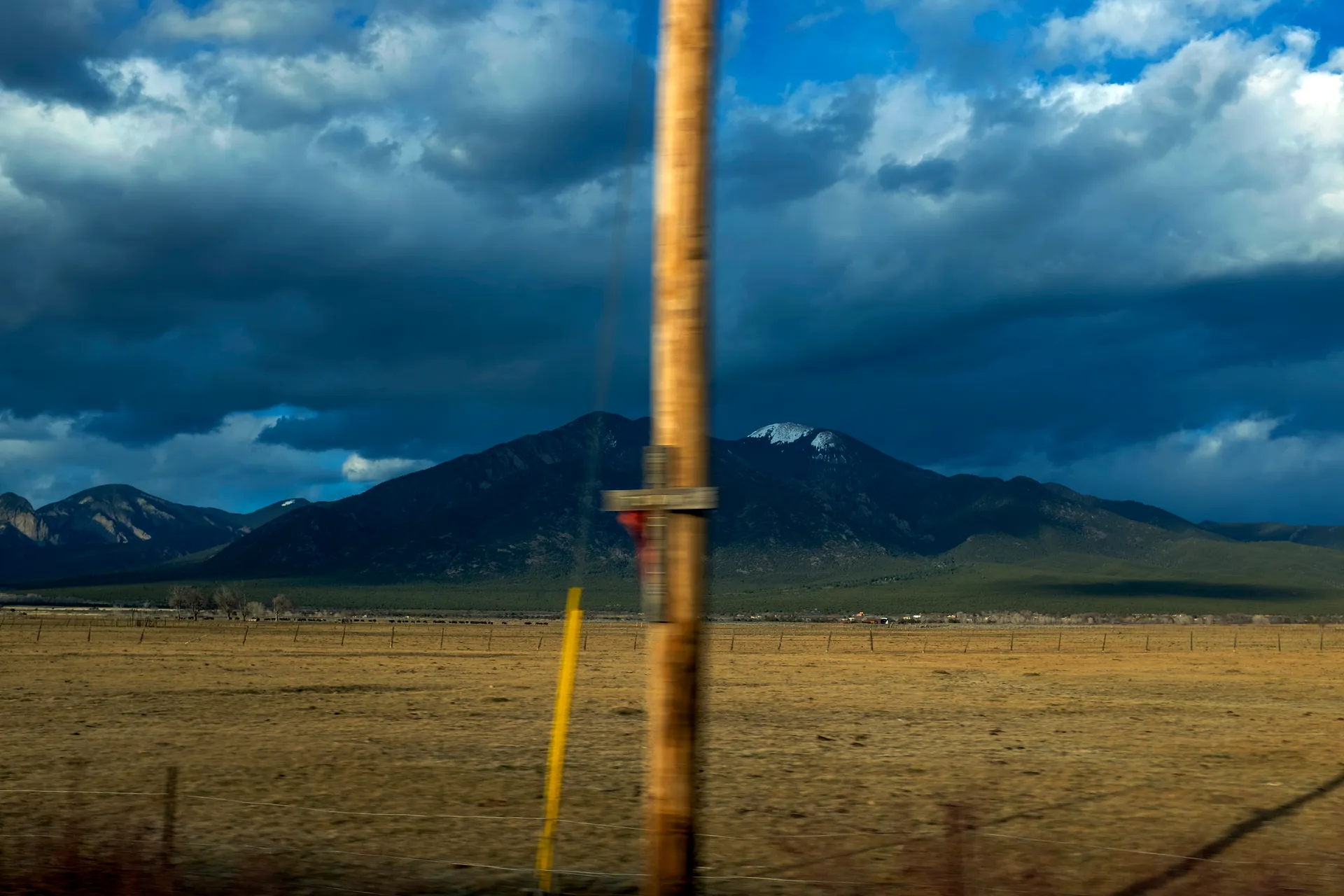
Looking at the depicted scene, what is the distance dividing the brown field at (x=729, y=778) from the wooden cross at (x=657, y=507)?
3.37 meters

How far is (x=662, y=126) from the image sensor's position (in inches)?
260

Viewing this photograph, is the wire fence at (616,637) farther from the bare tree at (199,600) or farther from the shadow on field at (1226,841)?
the shadow on field at (1226,841)

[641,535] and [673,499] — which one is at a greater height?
[673,499]

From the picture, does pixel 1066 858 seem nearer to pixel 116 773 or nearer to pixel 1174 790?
pixel 1174 790

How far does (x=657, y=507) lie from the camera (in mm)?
6344

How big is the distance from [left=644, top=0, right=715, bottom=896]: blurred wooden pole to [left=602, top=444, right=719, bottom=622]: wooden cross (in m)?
0.03

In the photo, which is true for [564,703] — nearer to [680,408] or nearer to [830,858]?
[680,408]

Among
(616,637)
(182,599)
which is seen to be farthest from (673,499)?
(182,599)

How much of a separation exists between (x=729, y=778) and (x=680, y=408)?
43.3 ft

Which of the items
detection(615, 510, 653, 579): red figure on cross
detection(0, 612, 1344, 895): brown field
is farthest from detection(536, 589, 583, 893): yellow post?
detection(0, 612, 1344, 895): brown field

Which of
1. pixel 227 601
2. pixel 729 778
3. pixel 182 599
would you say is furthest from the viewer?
pixel 182 599

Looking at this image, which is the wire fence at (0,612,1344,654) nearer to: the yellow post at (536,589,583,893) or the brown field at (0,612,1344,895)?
the brown field at (0,612,1344,895)

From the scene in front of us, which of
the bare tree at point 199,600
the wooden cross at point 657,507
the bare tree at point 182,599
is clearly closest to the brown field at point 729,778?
the wooden cross at point 657,507

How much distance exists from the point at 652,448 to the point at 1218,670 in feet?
167
